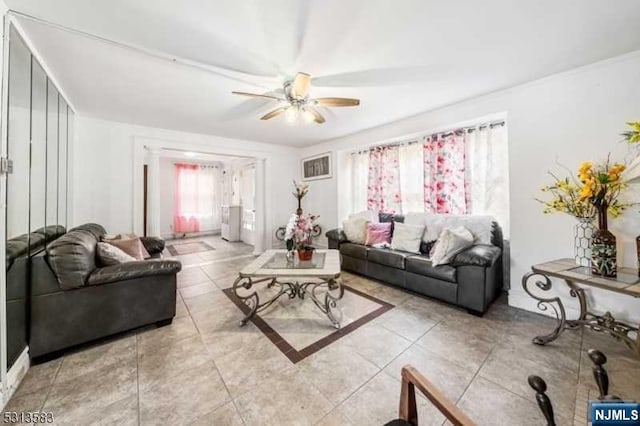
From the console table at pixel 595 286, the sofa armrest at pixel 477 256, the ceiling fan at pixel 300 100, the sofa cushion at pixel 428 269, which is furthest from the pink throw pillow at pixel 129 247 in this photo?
the console table at pixel 595 286

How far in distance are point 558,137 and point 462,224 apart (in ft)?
4.10

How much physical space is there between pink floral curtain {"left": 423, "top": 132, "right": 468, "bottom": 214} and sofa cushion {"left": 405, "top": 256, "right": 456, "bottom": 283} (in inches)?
40.0

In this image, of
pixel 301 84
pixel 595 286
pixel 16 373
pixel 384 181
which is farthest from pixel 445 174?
pixel 16 373

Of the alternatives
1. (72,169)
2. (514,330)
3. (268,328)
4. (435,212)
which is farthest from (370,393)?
(72,169)

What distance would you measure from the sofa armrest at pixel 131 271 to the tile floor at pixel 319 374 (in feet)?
1.76

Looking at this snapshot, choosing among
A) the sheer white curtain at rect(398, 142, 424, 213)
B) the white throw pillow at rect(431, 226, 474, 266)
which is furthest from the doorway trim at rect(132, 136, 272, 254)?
the white throw pillow at rect(431, 226, 474, 266)

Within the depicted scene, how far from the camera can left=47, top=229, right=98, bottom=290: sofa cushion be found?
171 centimetres

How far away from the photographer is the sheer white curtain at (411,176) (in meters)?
3.73

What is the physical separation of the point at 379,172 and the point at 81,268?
3986 millimetres

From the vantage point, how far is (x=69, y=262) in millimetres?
1743

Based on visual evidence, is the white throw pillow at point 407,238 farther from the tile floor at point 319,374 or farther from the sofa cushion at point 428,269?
the tile floor at point 319,374

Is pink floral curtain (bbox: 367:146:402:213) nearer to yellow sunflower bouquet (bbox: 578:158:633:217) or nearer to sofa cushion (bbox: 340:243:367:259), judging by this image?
sofa cushion (bbox: 340:243:367:259)

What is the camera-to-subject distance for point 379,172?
13.9 ft

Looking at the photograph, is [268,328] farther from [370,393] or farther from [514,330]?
[514,330]
